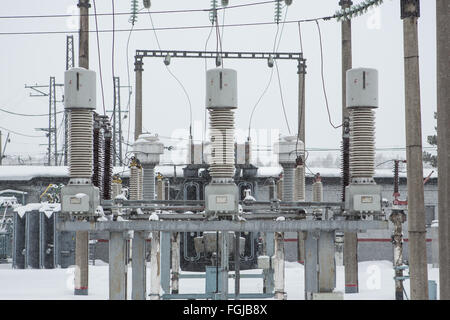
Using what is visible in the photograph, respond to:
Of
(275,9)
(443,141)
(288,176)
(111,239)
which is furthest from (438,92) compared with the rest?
(275,9)

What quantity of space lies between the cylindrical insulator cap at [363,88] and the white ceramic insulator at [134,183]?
23.6ft

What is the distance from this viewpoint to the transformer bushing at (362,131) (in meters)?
10.6

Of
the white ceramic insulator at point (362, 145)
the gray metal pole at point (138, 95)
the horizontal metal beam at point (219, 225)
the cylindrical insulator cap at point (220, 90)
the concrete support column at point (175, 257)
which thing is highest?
the gray metal pole at point (138, 95)

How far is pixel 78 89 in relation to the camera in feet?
34.2

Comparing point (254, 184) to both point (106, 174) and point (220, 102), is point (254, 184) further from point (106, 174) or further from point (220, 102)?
point (220, 102)

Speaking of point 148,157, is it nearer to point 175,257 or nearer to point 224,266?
point 175,257

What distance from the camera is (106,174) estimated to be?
507 inches

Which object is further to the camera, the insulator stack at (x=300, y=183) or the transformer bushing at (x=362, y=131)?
the insulator stack at (x=300, y=183)

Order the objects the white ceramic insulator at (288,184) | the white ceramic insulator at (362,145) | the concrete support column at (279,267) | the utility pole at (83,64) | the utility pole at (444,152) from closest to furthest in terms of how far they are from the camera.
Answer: the utility pole at (444,152) → the white ceramic insulator at (362,145) → the concrete support column at (279,267) → the white ceramic insulator at (288,184) → the utility pole at (83,64)

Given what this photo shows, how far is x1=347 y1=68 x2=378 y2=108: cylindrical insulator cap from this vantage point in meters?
10.6

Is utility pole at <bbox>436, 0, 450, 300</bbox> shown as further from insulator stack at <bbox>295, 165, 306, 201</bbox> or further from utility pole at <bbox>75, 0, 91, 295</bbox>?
utility pole at <bbox>75, 0, 91, 295</bbox>

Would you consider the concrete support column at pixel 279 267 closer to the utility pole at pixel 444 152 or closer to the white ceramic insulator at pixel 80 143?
the utility pole at pixel 444 152

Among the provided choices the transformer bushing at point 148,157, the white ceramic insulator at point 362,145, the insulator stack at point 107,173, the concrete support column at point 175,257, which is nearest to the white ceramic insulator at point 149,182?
the transformer bushing at point 148,157
